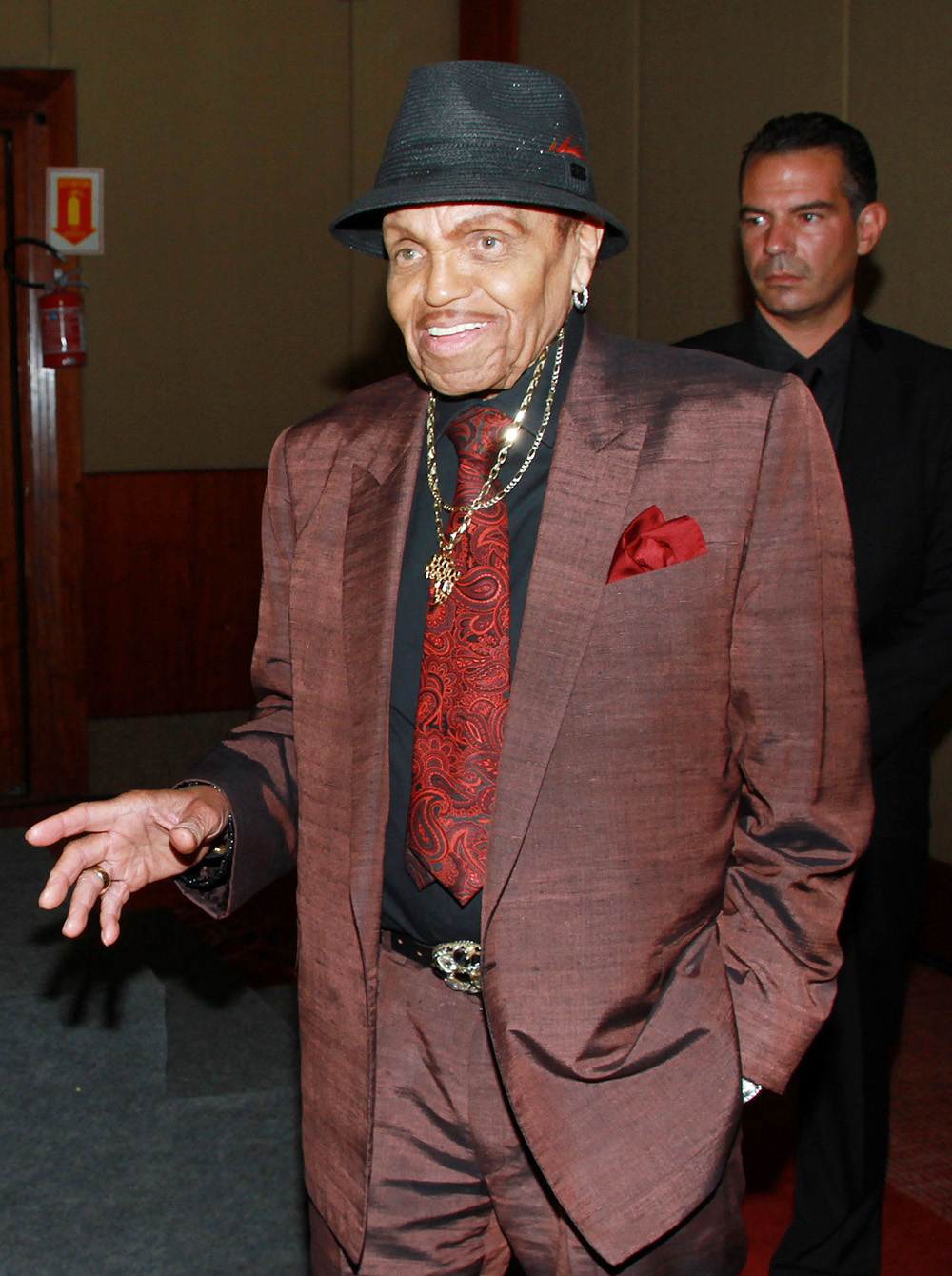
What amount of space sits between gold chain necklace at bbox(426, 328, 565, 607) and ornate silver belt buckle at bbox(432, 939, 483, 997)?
13.9 inches

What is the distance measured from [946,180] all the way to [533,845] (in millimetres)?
2695

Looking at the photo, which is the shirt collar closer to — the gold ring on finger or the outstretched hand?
the outstretched hand

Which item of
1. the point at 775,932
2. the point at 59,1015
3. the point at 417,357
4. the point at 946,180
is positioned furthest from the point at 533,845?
the point at 946,180

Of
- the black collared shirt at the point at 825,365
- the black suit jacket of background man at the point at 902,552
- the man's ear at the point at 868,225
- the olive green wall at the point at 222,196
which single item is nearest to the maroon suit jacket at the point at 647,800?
the black suit jacket of background man at the point at 902,552

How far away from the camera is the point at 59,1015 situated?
7.96 ft

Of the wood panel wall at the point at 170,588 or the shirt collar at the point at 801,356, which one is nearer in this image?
the shirt collar at the point at 801,356

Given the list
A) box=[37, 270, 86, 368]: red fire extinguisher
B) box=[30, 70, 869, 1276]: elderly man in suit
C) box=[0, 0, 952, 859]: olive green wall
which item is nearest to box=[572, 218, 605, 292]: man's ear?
box=[30, 70, 869, 1276]: elderly man in suit

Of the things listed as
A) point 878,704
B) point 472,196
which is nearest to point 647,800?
point 472,196

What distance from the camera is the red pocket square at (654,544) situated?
1.29 m

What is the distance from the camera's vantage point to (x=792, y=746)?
52.7 inches

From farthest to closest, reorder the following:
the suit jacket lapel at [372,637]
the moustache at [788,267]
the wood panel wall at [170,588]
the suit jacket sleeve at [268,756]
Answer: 1. the wood panel wall at [170,588]
2. the moustache at [788,267]
3. the suit jacket sleeve at [268,756]
4. the suit jacket lapel at [372,637]

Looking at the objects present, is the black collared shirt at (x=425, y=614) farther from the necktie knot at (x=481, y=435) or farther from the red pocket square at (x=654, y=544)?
the red pocket square at (x=654, y=544)

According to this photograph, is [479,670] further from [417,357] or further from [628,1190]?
[628,1190]

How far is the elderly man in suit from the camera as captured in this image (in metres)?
1.30
